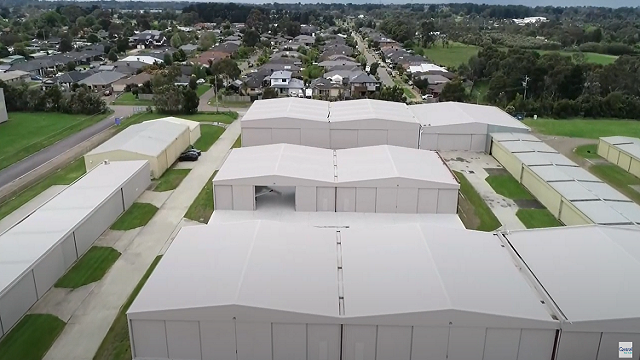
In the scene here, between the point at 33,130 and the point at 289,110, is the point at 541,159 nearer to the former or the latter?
the point at 289,110

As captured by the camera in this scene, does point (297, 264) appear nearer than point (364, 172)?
Yes

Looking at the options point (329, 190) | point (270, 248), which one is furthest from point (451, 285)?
point (329, 190)

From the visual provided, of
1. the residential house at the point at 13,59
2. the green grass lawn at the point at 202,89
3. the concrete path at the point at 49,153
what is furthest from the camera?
the residential house at the point at 13,59

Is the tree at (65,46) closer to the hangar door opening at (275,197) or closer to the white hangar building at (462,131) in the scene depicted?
the white hangar building at (462,131)

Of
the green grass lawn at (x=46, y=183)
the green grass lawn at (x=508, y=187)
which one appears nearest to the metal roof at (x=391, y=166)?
the green grass lawn at (x=508, y=187)

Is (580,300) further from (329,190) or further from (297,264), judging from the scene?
(329,190)

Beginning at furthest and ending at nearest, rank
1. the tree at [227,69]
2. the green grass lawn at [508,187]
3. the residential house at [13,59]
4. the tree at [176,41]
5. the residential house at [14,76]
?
the tree at [176,41] < the residential house at [13,59] < the tree at [227,69] < the residential house at [14,76] < the green grass lawn at [508,187]

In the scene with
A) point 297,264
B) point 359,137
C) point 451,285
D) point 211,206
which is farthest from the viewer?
point 359,137
